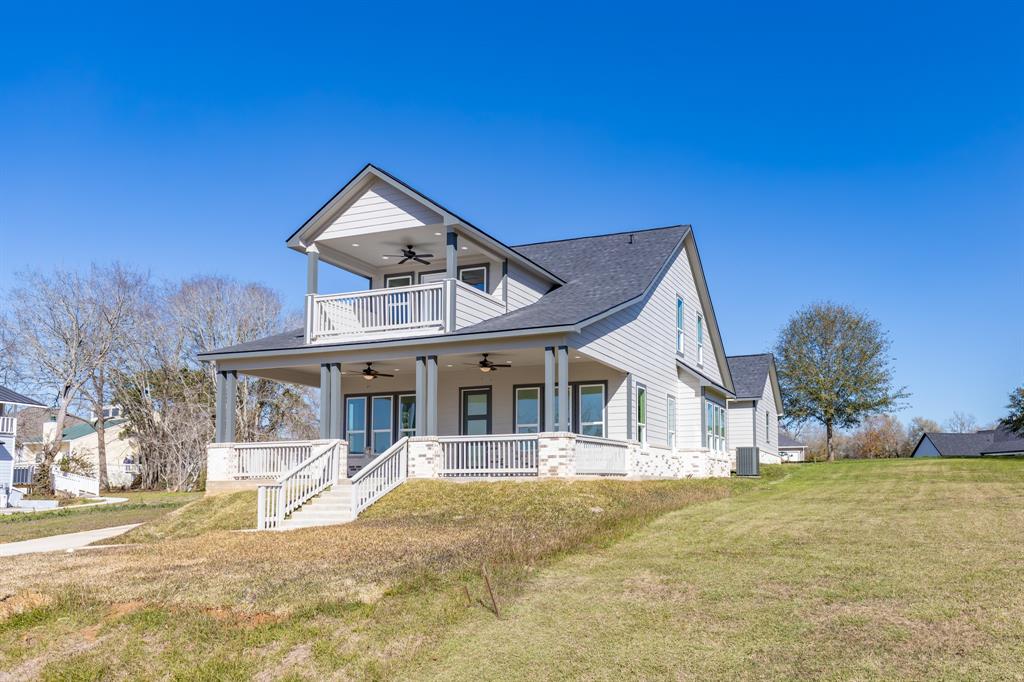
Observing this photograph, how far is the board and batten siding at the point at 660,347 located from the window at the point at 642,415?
282mm

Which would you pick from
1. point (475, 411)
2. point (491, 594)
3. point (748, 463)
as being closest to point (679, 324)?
point (748, 463)

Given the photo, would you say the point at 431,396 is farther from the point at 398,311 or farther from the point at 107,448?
the point at 107,448

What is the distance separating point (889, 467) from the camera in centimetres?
3161

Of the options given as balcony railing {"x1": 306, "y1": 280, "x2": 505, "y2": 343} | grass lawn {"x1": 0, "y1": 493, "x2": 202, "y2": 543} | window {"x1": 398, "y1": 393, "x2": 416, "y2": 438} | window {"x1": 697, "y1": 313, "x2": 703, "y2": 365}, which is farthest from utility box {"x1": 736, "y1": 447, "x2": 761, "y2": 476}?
grass lawn {"x1": 0, "y1": 493, "x2": 202, "y2": 543}

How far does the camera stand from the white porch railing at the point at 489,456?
19734mm

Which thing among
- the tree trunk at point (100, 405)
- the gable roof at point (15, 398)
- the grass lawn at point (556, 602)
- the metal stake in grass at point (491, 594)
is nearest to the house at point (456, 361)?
the grass lawn at point (556, 602)

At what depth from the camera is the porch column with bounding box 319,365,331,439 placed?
2152 cm

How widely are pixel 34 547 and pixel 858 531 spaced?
14574 millimetres

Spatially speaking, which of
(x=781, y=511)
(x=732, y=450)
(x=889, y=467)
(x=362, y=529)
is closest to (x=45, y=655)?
(x=362, y=529)

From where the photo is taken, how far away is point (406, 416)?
83.7ft

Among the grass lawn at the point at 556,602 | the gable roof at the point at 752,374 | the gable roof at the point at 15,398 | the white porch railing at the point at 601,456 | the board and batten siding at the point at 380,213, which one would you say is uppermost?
the board and batten siding at the point at 380,213

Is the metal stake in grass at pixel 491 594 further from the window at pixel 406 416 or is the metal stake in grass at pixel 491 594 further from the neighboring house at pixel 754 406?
the neighboring house at pixel 754 406

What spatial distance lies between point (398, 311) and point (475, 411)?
160 inches

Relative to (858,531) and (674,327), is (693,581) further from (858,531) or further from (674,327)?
(674,327)
